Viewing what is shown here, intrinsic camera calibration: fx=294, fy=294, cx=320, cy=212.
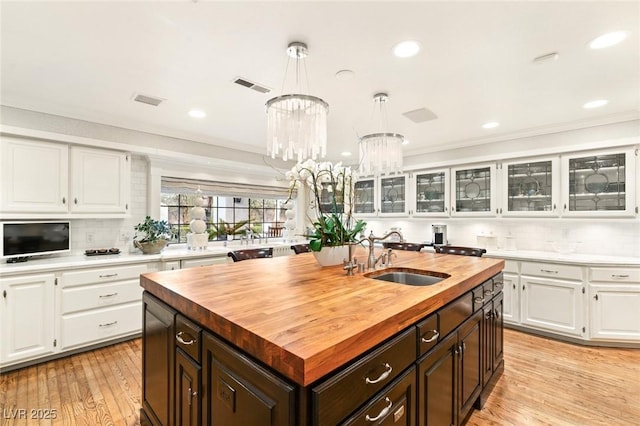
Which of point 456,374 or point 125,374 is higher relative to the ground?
point 456,374

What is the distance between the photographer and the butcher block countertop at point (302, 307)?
0.89m

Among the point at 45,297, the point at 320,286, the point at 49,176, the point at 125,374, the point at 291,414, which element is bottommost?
the point at 125,374

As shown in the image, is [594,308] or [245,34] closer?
[245,34]

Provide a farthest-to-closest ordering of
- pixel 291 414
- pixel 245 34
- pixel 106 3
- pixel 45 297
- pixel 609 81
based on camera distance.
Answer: pixel 45 297, pixel 609 81, pixel 245 34, pixel 106 3, pixel 291 414

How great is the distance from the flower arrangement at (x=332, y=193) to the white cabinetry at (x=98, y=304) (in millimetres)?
2289

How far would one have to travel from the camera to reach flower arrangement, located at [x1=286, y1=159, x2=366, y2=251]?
7.30 feet

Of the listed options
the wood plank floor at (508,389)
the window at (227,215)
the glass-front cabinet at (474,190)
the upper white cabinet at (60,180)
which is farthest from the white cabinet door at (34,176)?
the glass-front cabinet at (474,190)

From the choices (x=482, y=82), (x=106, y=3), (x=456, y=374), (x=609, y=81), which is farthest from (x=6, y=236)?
(x=609, y=81)

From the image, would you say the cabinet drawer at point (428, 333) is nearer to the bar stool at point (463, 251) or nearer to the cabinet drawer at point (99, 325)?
the bar stool at point (463, 251)

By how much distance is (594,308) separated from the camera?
10.2 ft

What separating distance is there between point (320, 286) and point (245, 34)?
164 cm

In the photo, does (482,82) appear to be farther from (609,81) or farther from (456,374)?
(456,374)

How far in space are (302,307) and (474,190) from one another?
13.0ft

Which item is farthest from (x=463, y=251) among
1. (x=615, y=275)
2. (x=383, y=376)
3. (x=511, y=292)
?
(x=383, y=376)
